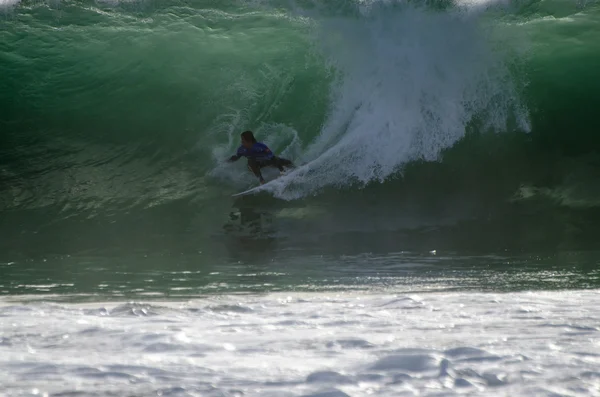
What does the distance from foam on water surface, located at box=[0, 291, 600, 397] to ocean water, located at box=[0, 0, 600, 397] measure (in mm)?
13

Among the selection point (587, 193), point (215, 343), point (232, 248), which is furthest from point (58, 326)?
point (587, 193)

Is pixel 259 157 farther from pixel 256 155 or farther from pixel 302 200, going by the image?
pixel 302 200

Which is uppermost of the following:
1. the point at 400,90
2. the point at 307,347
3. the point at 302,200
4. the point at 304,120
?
the point at 400,90

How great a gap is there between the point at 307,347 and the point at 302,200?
185 inches

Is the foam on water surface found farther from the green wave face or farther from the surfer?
the surfer

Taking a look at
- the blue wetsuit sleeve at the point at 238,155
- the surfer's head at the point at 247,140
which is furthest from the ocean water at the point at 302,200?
the surfer's head at the point at 247,140

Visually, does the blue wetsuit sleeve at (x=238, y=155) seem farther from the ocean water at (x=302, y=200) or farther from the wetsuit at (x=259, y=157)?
the ocean water at (x=302, y=200)

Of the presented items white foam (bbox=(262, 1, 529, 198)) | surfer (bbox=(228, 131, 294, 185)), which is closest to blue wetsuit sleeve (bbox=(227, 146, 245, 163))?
surfer (bbox=(228, 131, 294, 185))

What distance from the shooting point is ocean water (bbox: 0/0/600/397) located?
2588 millimetres

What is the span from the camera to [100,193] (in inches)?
301

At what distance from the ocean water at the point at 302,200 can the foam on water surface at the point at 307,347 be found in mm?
13

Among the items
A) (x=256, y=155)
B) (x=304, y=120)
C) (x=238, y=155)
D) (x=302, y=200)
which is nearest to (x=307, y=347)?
(x=302, y=200)

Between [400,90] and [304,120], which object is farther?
[304,120]

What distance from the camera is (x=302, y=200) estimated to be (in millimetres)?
7414
